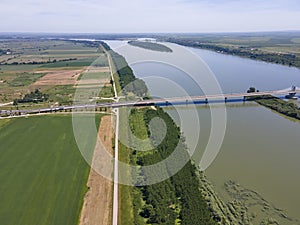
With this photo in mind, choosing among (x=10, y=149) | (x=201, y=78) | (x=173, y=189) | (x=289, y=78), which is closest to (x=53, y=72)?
(x=201, y=78)

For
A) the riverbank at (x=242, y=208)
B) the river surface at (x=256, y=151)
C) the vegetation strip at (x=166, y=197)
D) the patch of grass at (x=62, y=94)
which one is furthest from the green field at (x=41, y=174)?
the patch of grass at (x=62, y=94)

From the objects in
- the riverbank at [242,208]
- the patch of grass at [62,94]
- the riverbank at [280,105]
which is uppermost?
the riverbank at [280,105]

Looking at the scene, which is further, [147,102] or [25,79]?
[25,79]

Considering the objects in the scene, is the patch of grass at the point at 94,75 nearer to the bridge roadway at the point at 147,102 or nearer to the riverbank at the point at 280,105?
the bridge roadway at the point at 147,102

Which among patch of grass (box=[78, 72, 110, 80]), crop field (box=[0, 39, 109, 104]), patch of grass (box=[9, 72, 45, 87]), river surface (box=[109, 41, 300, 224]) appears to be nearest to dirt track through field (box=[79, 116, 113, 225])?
river surface (box=[109, 41, 300, 224])

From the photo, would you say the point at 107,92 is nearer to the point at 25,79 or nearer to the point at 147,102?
the point at 147,102

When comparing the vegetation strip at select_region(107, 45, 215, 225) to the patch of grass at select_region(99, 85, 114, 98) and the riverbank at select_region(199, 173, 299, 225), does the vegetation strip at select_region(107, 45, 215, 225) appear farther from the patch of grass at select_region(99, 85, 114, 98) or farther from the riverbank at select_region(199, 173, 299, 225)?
the patch of grass at select_region(99, 85, 114, 98)

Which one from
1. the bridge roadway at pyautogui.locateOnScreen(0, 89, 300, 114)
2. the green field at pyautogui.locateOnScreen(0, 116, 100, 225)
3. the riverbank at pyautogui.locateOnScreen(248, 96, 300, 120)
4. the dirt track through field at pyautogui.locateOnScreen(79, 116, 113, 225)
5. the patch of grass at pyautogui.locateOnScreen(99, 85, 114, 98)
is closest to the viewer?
the dirt track through field at pyautogui.locateOnScreen(79, 116, 113, 225)

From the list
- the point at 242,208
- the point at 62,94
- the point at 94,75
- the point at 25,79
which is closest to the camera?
the point at 242,208

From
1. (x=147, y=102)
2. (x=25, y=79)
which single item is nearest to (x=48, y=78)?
(x=25, y=79)
